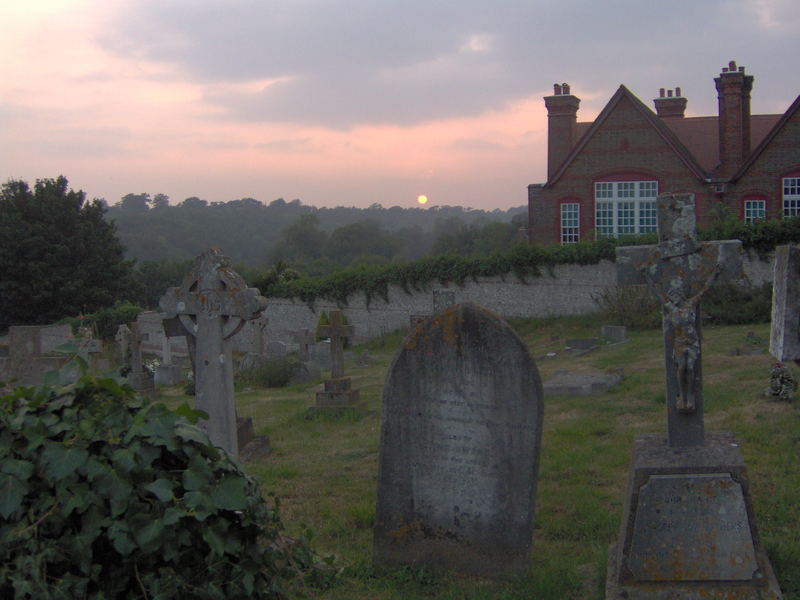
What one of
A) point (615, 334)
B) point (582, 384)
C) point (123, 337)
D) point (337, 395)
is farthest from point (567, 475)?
point (123, 337)

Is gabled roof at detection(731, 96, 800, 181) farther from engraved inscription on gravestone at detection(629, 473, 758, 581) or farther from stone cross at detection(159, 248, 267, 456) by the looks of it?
engraved inscription on gravestone at detection(629, 473, 758, 581)

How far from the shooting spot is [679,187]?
30547 mm

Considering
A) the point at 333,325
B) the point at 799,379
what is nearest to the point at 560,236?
the point at 333,325

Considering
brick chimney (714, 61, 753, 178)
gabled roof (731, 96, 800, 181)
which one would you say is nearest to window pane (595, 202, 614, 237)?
brick chimney (714, 61, 753, 178)

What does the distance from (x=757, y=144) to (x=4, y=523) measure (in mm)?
32355

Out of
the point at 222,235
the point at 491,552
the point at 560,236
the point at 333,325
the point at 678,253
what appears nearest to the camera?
the point at 678,253

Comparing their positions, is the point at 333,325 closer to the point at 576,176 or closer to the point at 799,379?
the point at 799,379

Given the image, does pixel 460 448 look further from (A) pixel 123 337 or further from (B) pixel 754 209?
(B) pixel 754 209

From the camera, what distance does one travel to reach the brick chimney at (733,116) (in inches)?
1165

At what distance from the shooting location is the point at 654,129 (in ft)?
101

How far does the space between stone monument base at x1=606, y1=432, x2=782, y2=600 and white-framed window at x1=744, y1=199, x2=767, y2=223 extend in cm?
2744

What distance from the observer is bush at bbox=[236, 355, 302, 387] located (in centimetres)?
1808

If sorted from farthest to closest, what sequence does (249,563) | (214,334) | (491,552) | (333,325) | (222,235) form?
(222,235) → (333,325) → (214,334) → (491,552) → (249,563)

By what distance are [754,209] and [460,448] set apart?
90.6 feet
